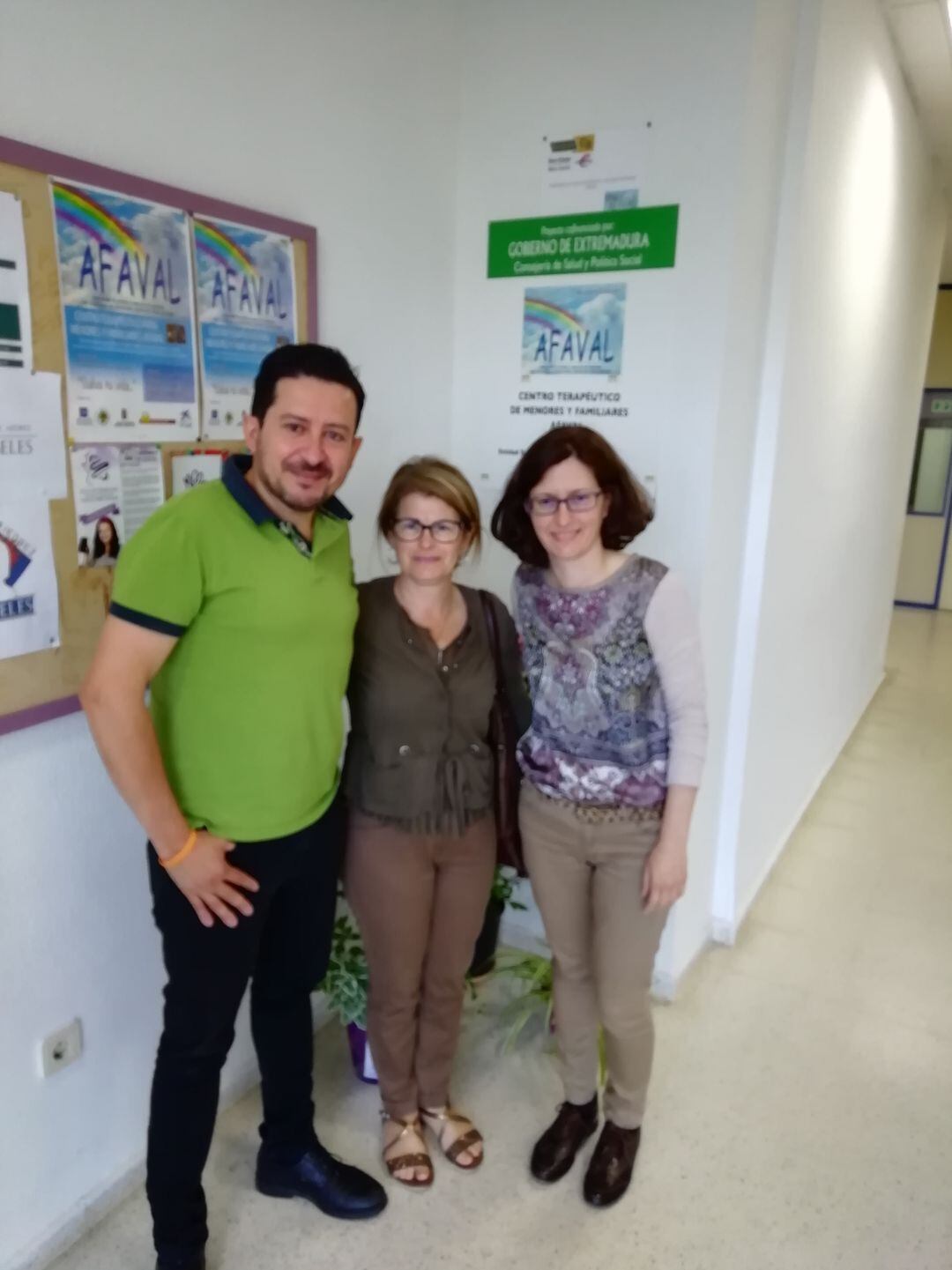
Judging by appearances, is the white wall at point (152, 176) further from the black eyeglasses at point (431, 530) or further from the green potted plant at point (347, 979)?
the black eyeglasses at point (431, 530)

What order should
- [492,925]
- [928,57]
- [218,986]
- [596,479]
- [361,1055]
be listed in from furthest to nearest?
[928,57]
[492,925]
[361,1055]
[596,479]
[218,986]

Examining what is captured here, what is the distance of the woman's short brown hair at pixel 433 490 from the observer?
152 cm

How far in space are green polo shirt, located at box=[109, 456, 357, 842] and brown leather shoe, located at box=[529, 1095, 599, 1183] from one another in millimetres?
958

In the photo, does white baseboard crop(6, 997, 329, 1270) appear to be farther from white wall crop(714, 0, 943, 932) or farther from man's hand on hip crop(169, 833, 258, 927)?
white wall crop(714, 0, 943, 932)

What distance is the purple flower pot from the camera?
2100 mm

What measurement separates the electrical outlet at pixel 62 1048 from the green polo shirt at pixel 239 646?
53cm

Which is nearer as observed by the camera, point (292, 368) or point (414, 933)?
point (292, 368)

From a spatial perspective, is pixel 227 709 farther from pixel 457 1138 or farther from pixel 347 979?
pixel 457 1138

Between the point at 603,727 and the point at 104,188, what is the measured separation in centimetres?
121

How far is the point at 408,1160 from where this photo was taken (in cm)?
184

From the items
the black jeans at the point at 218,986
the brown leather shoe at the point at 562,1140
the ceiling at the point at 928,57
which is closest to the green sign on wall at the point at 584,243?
the black jeans at the point at 218,986

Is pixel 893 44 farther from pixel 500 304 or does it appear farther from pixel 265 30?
pixel 265 30

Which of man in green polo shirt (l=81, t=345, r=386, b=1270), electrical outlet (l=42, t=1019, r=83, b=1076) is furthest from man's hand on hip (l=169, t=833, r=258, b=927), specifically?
electrical outlet (l=42, t=1019, r=83, b=1076)

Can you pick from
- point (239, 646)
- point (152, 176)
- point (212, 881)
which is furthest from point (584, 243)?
point (212, 881)
